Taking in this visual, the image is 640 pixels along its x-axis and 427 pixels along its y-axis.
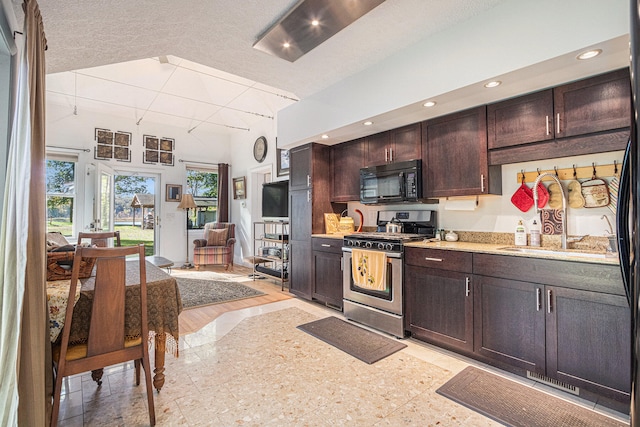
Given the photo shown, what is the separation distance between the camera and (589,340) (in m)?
1.96

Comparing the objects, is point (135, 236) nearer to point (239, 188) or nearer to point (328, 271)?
point (239, 188)

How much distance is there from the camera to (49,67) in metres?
2.67

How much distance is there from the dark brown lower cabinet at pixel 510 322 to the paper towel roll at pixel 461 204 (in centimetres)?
86

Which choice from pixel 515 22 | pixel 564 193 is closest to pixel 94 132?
pixel 515 22

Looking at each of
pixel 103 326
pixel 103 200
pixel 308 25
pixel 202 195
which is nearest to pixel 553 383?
pixel 103 326

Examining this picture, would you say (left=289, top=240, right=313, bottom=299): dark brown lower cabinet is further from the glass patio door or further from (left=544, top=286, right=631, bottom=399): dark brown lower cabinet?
the glass patio door

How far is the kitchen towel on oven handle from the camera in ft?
10.2

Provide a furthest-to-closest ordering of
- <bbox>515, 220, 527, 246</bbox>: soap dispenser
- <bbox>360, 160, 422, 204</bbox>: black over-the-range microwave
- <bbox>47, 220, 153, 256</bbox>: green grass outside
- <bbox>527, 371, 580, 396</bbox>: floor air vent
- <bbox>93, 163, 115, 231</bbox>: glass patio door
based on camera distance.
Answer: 1. <bbox>47, 220, 153, 256</bbox>: green grass outside
2. <bbox>93, 163, 115, 231</bbox>: glass patio door
3. <bbox>360, 160, 422, 204</bbox>: black over-the-range microwave
4. <bbox>515, 220, 527, 246</bbox>: soap dispenser
5. <bbox>527, 371, 580, 396</bbox>: floor air vent

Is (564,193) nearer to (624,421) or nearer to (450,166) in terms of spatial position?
(450,166)

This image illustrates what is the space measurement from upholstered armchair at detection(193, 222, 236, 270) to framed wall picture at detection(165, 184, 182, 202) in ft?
2.90

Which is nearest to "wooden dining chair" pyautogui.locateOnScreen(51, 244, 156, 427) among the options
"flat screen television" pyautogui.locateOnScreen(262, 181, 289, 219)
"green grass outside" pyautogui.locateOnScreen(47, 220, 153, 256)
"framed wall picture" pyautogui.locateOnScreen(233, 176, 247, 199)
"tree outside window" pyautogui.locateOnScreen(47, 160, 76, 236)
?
"flat screen television" pyautogui.locateOnScreen(262, 181, 289, 219)

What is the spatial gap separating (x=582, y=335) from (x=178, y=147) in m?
7.30

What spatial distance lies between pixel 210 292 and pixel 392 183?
3.09 metres

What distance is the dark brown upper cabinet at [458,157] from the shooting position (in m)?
2.76
